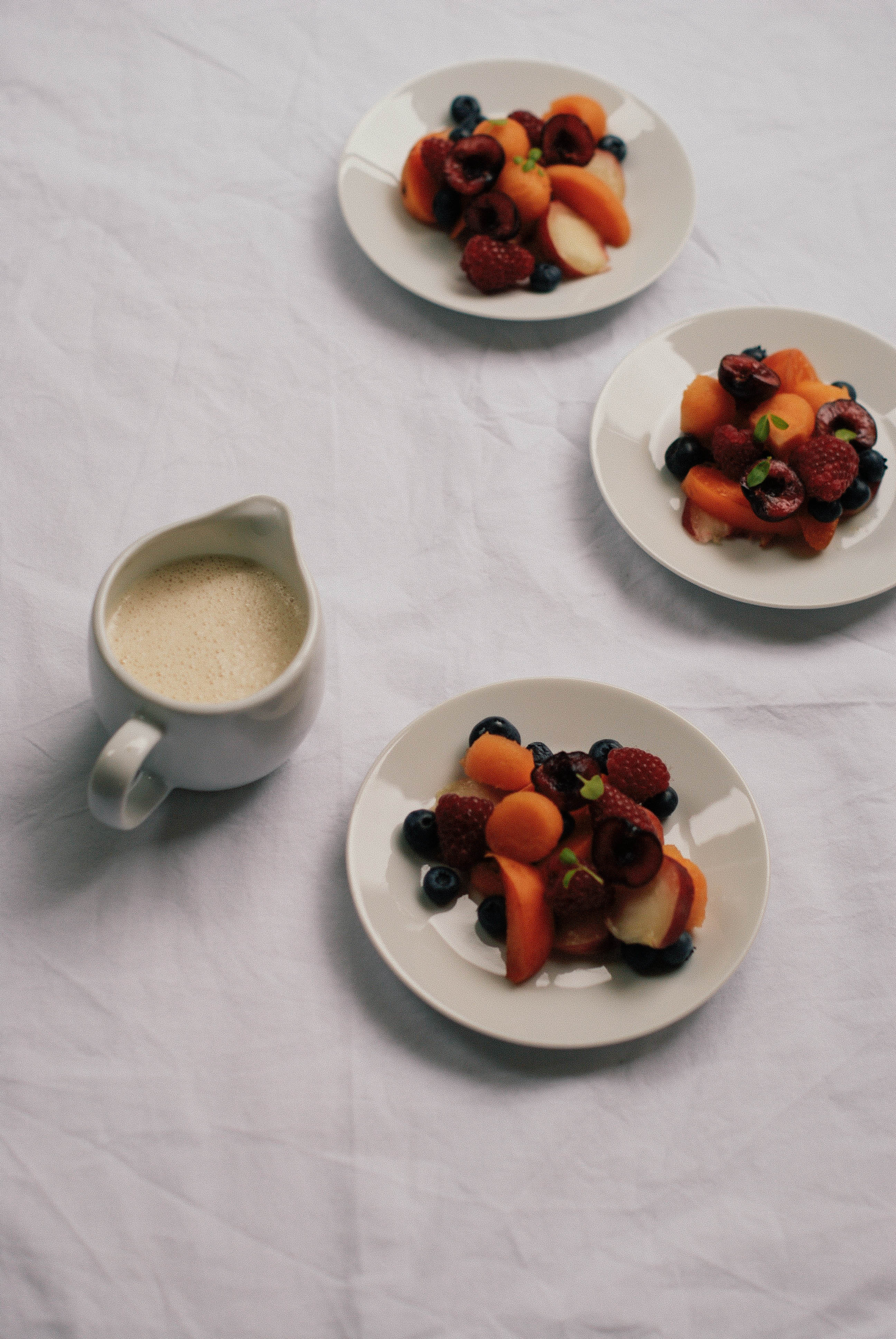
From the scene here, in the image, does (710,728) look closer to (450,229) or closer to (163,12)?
(450,229)

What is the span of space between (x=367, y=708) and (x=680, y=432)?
54 cm

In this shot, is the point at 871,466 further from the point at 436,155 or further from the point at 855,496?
the point at 436,155

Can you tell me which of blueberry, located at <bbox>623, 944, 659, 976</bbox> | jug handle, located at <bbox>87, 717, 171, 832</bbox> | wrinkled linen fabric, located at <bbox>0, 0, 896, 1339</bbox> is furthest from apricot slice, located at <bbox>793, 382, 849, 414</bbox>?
jug handle, located at <bbox>87, 717, 171, 832</bbox>

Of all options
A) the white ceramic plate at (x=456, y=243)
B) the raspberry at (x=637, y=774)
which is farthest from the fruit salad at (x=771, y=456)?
the raspberry at (x=637, y=774)

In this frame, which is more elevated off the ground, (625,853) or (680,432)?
(680,432)

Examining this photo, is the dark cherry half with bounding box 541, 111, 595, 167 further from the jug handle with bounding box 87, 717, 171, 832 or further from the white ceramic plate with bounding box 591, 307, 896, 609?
the jug handle with bounding box 87, 717, 171, 832

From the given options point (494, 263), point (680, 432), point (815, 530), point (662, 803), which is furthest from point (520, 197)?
point (662, 803)

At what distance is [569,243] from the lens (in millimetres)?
1405

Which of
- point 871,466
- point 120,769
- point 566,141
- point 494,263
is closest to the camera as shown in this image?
point 120,769

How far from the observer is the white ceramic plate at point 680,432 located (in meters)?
1.21

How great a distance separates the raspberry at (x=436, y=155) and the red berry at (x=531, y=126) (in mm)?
139

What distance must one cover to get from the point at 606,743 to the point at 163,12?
1.45 m

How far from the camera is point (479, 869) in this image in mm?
980

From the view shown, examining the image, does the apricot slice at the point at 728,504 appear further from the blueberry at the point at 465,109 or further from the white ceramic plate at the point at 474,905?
the blueberry at the point at 465,109
